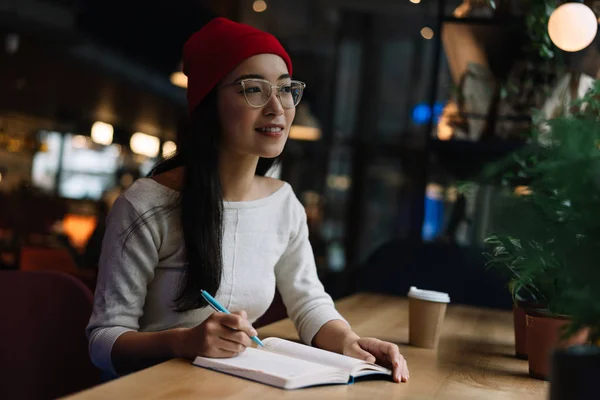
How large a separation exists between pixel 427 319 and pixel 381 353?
1.10 feet

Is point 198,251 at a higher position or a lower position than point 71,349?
higher

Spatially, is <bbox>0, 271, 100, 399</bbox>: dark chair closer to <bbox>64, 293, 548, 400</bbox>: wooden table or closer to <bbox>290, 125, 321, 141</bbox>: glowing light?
<bbox>64, 293, 548, 400</bbox>: wooden table

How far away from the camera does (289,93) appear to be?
1.81 m

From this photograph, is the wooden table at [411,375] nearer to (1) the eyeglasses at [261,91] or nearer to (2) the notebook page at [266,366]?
(2) the notebook page at [266,366]

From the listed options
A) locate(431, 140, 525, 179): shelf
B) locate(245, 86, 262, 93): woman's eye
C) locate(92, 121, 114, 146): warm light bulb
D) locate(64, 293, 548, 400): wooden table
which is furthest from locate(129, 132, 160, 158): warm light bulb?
locate(245, 86, 262, 93): woman's eye

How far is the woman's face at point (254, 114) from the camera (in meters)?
1.76

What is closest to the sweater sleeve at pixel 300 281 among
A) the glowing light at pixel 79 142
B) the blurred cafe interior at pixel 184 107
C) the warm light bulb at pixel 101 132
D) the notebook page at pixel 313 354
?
the notebook page at pixel 313 354

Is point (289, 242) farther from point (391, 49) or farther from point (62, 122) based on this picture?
point (62, 122)

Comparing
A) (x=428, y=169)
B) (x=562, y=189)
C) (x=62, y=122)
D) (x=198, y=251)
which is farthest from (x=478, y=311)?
(x=62, y=122)

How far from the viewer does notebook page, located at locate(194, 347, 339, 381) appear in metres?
1.31

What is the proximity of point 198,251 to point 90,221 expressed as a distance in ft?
28.6

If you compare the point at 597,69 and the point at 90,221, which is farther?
the point at 90,221

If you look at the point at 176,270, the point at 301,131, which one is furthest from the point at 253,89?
the point at 301,131

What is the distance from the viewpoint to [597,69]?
3.29m
